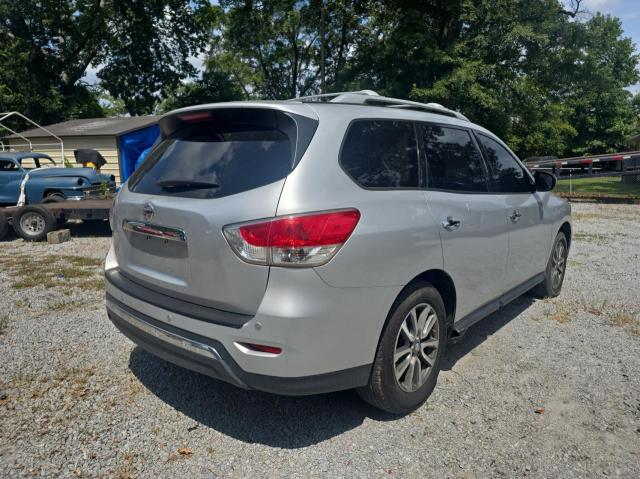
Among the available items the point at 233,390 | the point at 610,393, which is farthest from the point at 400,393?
the point at 610,393

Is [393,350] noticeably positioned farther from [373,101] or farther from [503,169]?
[503,169]

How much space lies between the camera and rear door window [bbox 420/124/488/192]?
331cm

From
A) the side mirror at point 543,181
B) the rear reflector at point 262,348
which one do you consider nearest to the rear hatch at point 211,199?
the rear reflector at point 262,348

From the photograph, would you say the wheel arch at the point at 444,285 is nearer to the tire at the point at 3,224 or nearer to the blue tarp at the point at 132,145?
the tire at the point at 3,224

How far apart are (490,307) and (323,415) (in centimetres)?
166

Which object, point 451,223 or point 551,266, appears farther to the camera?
point 551,266

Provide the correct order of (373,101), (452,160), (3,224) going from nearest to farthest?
1. (373,101)
2. (452,160)
3. (3,224)

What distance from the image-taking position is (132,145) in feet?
59.9

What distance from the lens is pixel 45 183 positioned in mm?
10641

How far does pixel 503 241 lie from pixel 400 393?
1.65 m

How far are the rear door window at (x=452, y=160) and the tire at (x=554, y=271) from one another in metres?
1.86

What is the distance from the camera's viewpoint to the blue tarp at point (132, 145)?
1805 cm

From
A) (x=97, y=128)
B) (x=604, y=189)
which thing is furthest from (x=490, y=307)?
(x=604, y=189)

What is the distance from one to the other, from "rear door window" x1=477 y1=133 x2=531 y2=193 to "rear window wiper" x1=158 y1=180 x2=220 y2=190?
94.8 inches
